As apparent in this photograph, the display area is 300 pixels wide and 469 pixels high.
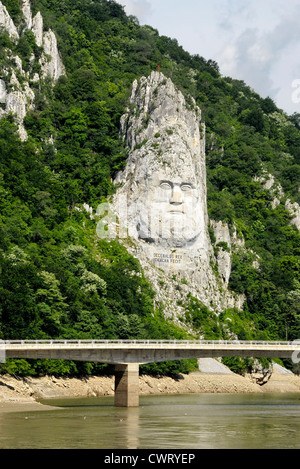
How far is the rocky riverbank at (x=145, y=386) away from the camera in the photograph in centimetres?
8262

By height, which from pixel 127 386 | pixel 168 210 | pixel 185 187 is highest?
pixel 185 187

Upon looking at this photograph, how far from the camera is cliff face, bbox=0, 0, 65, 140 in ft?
486

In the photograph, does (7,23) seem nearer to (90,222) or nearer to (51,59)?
(51,59)

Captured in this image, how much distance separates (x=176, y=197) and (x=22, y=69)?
38.4m

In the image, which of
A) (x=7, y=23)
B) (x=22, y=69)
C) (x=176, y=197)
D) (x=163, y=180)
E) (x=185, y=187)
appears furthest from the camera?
(x=7, y=23)

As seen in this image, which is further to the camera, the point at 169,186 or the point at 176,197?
the point at 169,186

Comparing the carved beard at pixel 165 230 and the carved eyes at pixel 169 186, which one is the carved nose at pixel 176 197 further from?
the carved beard at pixel 165 230

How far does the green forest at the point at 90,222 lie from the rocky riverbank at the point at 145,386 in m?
1.55

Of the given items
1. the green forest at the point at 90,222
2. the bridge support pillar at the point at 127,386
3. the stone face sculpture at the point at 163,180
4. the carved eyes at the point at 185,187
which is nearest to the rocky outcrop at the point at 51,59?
the green forest at the point at 90,222

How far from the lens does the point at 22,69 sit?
15750 centimetres

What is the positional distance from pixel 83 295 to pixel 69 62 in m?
79.2

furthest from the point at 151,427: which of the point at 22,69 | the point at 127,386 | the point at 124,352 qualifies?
the point at 22,69
